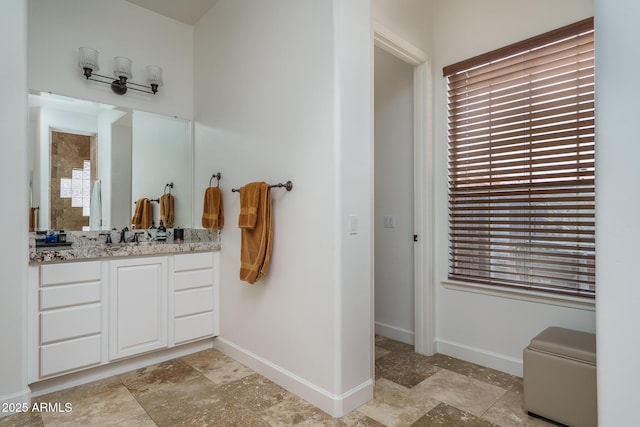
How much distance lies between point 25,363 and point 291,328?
1533mm

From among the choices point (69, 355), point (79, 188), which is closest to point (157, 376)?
point (69, 355)

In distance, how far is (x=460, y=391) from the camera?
2178 mm

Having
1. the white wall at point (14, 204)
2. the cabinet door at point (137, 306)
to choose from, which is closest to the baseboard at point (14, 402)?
the white wall at point (14, 204)

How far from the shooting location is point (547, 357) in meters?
1.85

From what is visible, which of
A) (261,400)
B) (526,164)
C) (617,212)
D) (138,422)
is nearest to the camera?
(617,212)

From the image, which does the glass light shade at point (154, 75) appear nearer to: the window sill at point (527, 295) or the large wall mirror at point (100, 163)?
the large wall mirror at point (100, 163)

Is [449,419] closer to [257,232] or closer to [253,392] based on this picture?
[253,392]

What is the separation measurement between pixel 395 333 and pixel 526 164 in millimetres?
1742

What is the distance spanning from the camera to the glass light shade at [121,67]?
281cm

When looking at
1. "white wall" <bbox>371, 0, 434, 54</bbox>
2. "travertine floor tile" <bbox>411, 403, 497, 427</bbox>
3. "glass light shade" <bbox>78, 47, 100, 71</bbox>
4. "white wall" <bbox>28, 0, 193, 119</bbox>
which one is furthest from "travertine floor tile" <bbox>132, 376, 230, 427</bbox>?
"white wall" <bbox>371, 0, 434, 54</bbox>

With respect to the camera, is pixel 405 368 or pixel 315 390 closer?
pixel 315 390

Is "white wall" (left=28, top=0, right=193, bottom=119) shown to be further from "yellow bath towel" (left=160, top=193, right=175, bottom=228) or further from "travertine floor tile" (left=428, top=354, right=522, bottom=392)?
"travertine floor tile" (left=428, top=354, right=522, bottom=392)

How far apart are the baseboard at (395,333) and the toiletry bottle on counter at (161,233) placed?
6.80 ft

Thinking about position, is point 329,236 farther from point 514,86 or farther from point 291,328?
point 514,86
